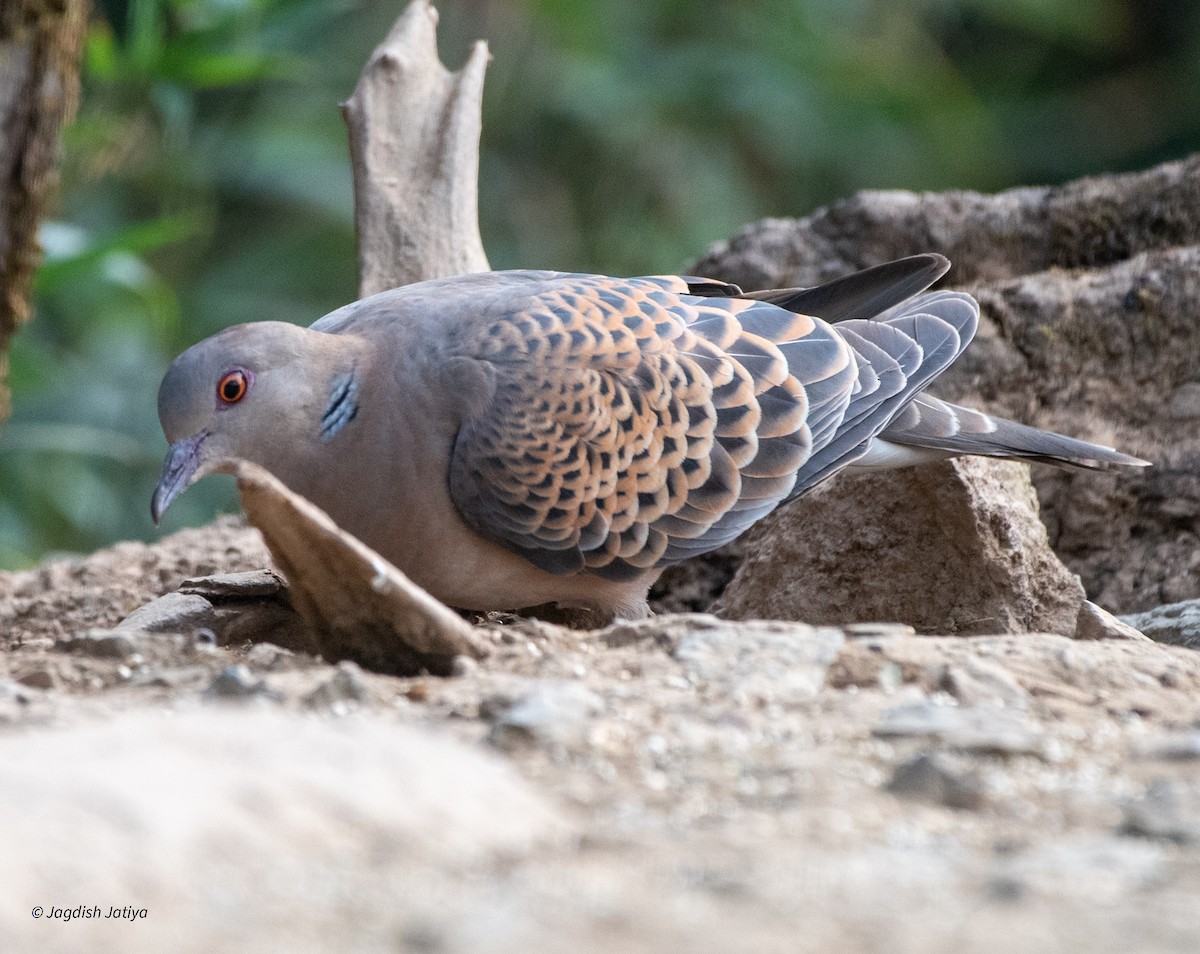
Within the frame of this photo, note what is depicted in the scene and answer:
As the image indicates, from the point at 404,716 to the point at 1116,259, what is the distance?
3.89 metres

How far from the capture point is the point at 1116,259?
5.31 meters

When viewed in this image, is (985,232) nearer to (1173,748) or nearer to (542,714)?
(1173,748)

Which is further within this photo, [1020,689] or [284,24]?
[284,24]

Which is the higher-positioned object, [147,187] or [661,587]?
[147,187]

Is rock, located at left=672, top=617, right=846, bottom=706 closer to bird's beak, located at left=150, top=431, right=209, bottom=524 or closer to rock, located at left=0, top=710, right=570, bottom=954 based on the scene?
rock, located at left=0, top=710, right=570, bottom=954

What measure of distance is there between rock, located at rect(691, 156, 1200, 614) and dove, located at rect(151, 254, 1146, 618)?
583 mm

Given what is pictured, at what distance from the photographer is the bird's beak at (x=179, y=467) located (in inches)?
132

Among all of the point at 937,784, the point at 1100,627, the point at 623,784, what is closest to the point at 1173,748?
the point at 937,784

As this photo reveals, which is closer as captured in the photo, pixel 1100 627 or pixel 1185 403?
pixel 1100 627

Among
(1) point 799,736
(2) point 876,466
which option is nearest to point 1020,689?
(1) point 799,736

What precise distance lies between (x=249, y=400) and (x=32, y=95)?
1.26 metres

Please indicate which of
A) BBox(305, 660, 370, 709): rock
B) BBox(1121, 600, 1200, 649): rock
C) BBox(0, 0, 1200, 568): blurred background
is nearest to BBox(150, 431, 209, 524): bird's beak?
BBox(305, 660, 370, 709): rock

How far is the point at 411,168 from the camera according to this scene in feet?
16.9

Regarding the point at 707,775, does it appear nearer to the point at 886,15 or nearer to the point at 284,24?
A: the point at 284,24
